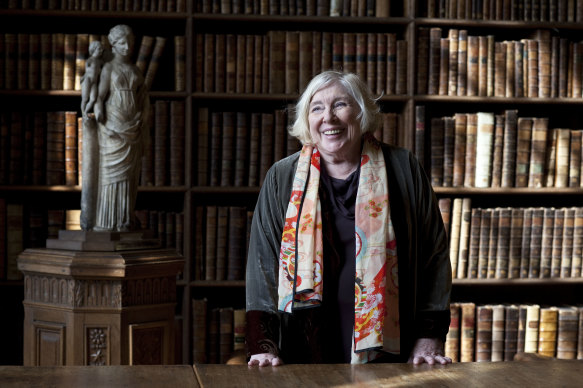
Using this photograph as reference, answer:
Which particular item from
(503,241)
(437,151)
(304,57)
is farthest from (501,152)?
(304,57)

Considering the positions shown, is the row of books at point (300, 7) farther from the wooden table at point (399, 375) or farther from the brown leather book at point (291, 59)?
the wooden table at point (399, 375)

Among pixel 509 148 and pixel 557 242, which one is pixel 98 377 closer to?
pixel 509 148

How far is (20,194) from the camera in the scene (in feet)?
11.3

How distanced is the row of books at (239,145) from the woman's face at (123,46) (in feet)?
2.31

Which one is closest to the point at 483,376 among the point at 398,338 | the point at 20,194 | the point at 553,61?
the point at 398,338

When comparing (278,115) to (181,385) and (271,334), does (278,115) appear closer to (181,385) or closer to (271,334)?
(271,334)

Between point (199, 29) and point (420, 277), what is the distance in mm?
1973

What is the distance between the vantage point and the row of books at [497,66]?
3.33 meters

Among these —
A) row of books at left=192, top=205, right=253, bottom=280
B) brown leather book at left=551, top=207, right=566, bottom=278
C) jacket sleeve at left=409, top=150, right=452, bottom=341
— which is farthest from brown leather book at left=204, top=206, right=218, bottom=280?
brown leather book at left=551, top=207, right=566, bottom=278

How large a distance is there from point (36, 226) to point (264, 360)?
6.17ft

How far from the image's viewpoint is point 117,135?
2.57m

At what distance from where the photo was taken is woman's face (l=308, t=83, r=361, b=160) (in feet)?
6.43

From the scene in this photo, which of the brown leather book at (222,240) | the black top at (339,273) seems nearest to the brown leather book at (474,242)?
the brown leather book at (222,240)

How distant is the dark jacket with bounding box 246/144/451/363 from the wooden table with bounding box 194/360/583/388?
0.25m
